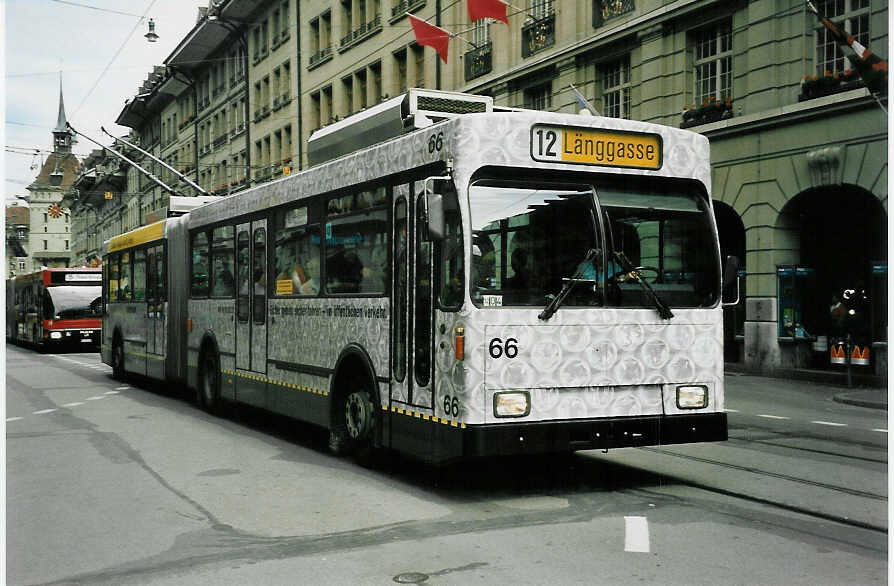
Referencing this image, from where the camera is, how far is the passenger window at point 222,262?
43.0ft

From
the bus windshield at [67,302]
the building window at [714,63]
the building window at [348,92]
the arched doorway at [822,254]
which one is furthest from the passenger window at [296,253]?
the building window at [348,92]

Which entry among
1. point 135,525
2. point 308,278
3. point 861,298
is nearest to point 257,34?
point 861,298

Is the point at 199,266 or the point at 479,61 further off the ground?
the point at 479,61

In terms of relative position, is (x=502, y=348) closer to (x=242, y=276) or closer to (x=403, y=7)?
(x=242, y=276)

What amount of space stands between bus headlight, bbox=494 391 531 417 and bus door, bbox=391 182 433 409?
0.64 meters

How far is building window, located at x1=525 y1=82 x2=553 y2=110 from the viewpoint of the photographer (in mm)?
30281

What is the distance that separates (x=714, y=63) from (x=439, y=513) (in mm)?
19987

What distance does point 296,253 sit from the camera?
10.8 meters

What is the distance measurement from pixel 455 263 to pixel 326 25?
1641 inches

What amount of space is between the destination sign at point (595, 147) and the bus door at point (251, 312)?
502cm

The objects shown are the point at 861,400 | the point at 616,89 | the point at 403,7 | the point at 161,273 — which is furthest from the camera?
the point at 403,7

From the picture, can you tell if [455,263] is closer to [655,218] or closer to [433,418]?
[433,418]

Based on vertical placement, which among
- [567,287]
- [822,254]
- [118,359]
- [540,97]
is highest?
[540,97]

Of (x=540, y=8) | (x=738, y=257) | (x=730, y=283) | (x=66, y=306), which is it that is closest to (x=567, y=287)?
(x=730, y=283)
